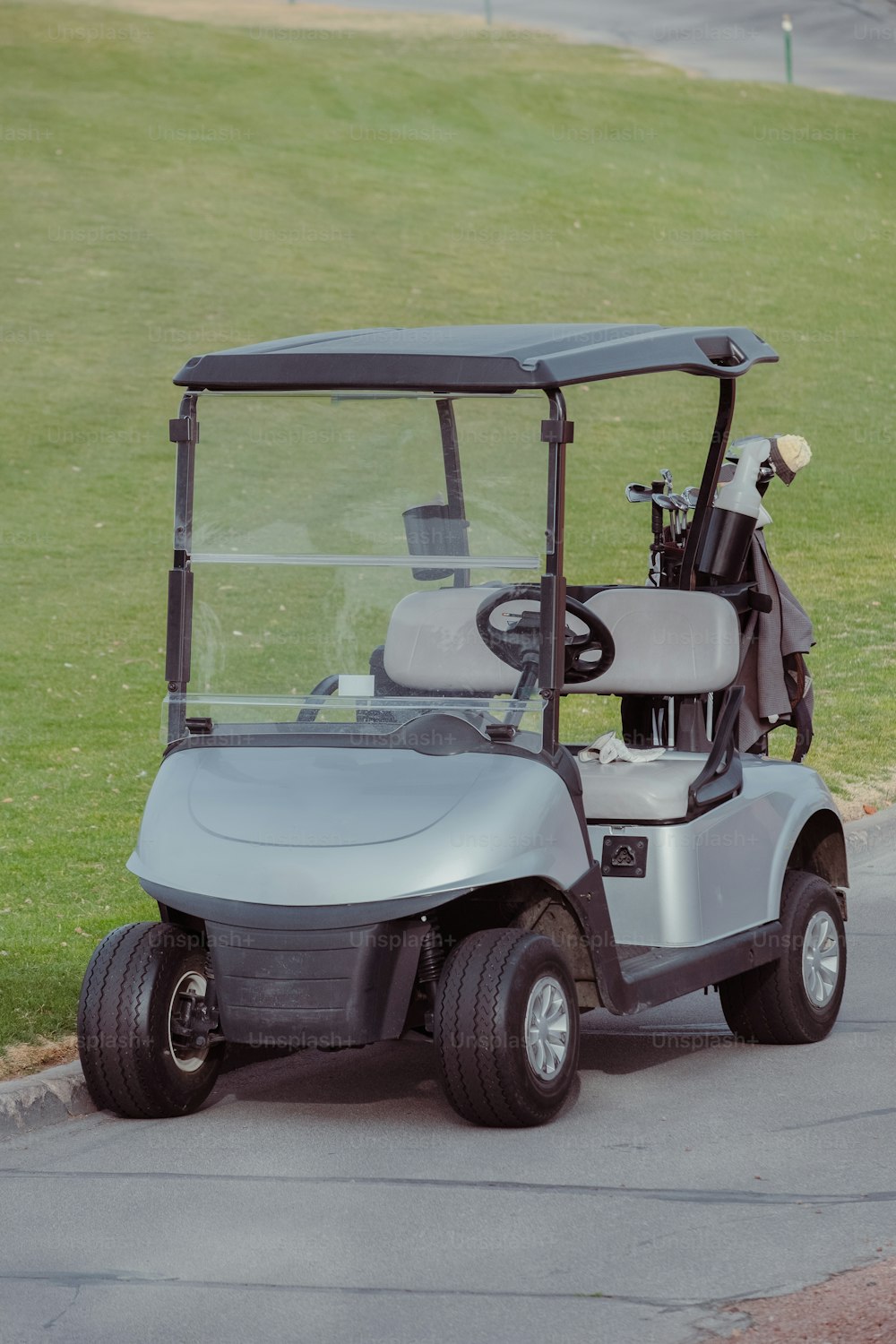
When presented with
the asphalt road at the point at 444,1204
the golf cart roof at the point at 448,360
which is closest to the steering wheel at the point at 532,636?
the golf cart roof at the point at 448,360

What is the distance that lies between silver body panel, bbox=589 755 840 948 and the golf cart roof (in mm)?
1276

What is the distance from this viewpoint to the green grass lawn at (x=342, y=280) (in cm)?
1200

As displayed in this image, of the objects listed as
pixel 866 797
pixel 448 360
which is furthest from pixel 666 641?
pixel 866 797

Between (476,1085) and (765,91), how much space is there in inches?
1432

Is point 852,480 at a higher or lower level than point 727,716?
lower

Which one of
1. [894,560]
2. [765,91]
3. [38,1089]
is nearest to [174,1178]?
[38,1089]

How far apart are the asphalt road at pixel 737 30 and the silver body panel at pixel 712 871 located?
118ft

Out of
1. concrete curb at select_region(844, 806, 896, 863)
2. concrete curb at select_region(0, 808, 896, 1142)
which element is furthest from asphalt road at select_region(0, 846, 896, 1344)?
concrete curb at select_region(844, 806, 896, 863)

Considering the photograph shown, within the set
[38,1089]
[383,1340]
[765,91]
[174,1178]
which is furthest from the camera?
[765,91]

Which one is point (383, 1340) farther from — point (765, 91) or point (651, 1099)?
point (765, 91)

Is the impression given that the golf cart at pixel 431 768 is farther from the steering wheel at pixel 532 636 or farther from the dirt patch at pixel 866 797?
the dirt patch at pixel 866 797

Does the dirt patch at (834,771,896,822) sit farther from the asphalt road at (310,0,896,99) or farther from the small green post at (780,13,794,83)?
the small green post at (780,13,794,83)

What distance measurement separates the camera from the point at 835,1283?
4258mm

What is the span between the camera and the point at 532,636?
18.2 feet
